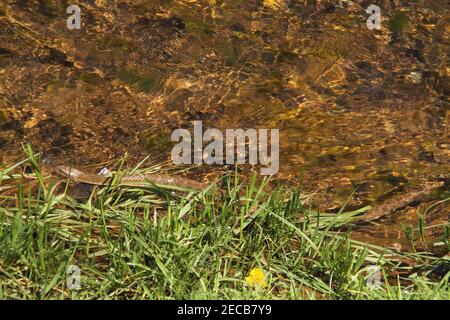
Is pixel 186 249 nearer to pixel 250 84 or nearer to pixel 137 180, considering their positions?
pixel 137 180

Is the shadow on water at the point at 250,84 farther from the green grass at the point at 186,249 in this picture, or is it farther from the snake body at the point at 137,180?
the green grass at the point at 186,249

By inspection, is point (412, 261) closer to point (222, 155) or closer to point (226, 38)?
point (222, 155)

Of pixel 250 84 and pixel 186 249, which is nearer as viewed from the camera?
pixel 186 249

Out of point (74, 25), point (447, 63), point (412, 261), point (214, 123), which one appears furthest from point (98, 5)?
point (412, 261)

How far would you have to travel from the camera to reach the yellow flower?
163 inches

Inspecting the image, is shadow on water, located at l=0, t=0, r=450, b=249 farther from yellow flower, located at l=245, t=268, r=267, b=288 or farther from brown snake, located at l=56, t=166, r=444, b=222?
yellow flower, located at l=245, t=268, r=267, b=288

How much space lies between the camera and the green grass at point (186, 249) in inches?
159

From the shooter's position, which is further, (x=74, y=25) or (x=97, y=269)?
(x=74, y=25)

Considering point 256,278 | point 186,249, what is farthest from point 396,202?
point 186,249

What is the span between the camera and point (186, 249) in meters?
4.22

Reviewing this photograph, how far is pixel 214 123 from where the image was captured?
18.5ft

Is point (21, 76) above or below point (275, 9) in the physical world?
below

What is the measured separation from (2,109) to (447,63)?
10.2 feet

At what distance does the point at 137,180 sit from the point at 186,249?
2.56 feet
